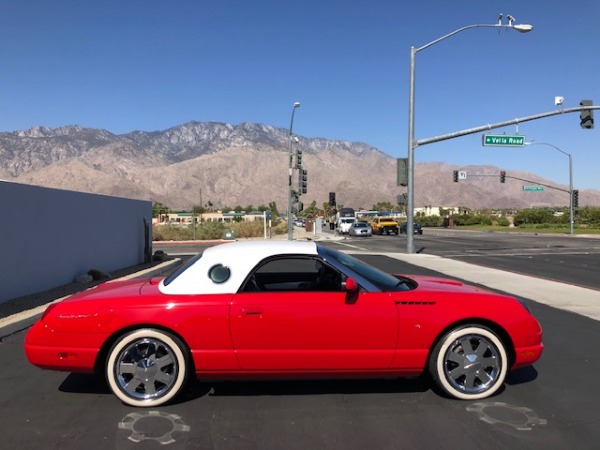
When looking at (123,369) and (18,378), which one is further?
(18,378)

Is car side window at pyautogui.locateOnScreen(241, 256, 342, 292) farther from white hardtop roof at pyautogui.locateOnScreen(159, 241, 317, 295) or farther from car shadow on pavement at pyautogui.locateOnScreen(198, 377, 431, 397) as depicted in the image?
car shadow on pavement at pyautogui.locateOnScreen(198, 377, 431, 397)

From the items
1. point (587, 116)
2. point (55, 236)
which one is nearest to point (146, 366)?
point (55, 236)

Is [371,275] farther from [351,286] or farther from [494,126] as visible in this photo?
[494,126]

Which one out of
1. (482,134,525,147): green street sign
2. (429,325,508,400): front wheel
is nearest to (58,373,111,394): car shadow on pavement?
(429,325,508,400): front wheel

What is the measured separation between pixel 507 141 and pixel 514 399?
26.0 m

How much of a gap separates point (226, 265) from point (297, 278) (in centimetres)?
128

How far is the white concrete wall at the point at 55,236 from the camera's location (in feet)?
29.9

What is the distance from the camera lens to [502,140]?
2844cm

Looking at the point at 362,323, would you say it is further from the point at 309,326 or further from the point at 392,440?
the point at 392,440

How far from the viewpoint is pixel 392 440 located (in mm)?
3832

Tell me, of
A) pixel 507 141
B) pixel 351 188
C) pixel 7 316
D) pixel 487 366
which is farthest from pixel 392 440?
pixel 351 188

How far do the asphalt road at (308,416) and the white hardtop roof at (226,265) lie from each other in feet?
3.19

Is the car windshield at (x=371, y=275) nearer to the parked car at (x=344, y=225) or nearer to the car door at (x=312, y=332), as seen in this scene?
the car door at (x=312, y=332)

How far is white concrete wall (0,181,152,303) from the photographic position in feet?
29.9
